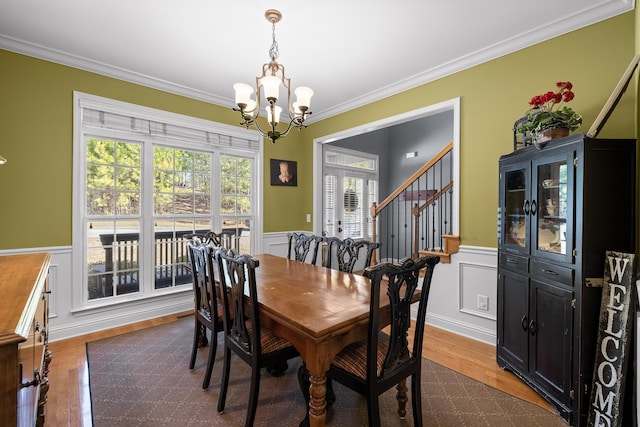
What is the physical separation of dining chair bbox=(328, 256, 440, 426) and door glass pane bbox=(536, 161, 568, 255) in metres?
0.98

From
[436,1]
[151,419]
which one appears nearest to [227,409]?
[151,419]

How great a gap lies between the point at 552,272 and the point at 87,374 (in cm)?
337

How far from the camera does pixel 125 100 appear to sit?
10.6 ft

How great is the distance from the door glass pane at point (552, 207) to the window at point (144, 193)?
3362mm

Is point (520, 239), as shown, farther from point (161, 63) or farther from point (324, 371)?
point (161, 63)

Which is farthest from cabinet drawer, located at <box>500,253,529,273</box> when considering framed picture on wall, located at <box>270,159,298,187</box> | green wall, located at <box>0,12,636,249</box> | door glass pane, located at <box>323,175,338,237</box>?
door glass pane, located at <box>323,175,338,237</box>

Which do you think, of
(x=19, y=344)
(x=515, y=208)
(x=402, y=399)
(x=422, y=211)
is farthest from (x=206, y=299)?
(x=422, y=211)

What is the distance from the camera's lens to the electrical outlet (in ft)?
9.26

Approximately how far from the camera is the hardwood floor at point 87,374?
190 cm

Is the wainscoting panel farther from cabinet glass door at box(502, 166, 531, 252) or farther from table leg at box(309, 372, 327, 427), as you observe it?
table leg at box(309, 372, 327, 427)

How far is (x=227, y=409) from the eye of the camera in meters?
1.92

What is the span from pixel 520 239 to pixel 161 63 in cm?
356

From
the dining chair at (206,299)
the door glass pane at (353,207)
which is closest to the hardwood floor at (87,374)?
the dining chair at (206,299)

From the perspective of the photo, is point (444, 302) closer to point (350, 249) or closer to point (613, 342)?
point (350, 249)
